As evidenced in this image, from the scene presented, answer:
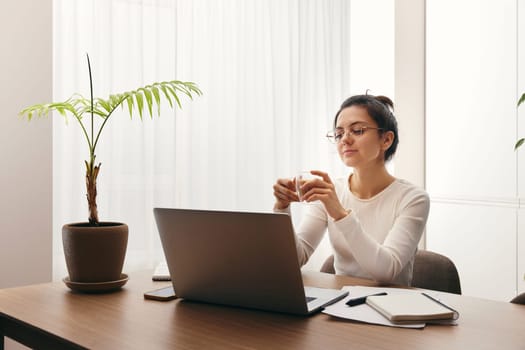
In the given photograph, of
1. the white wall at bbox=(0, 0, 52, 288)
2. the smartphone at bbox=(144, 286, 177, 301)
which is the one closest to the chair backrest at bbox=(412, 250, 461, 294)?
the smartphone at bbox=(144, 286, 177, 301)

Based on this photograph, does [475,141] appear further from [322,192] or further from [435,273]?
[322,192]

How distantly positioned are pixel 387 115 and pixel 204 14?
1786 millimetres

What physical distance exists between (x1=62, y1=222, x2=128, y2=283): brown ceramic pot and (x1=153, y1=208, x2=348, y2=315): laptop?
0.22 meters

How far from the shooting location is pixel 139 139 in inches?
124

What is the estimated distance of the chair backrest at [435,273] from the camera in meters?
1.82

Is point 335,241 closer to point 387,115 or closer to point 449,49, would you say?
point 387,115

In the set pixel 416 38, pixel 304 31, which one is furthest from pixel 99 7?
pixel 416 38

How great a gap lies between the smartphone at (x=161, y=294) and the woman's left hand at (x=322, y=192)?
45cm

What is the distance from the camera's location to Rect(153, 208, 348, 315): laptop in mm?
1170

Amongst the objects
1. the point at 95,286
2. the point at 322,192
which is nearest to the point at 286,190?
the point at 322,192

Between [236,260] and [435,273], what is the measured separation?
893 millimetres

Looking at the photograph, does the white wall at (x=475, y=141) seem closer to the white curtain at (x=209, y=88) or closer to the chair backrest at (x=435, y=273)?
the white curtain at (x=209, y=88)

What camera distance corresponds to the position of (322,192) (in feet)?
5.19


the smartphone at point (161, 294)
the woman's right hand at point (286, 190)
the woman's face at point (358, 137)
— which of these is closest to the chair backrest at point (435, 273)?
the woman's face at point (358, 137)
